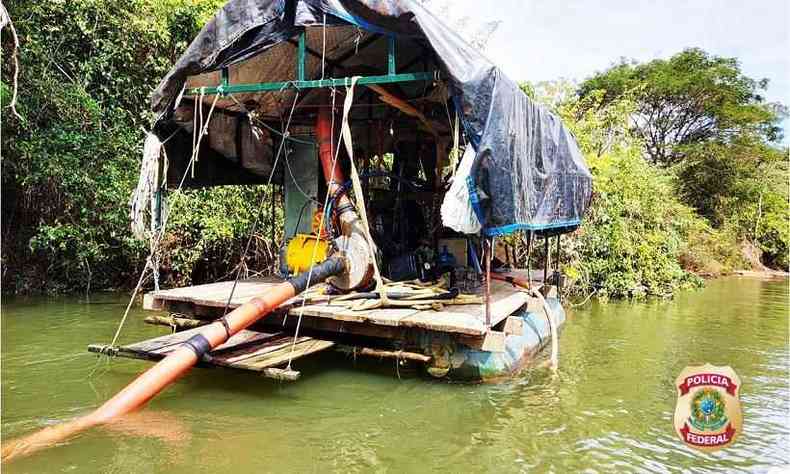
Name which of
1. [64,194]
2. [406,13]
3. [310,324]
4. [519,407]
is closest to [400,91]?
[406,13]

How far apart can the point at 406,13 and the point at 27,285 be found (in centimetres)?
952

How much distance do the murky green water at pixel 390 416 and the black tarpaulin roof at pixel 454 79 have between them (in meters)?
1.52

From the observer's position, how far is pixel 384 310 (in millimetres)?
5109

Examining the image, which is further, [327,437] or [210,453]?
[327,437]

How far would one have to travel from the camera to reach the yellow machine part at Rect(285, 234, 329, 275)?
6316 millimetres

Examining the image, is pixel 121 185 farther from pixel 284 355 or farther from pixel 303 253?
pixel 284 355

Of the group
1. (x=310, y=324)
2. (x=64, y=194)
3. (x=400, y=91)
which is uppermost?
(x=400, y=91)

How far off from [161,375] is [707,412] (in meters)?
3.59

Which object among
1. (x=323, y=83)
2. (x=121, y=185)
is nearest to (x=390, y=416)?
(x=323, y=83)

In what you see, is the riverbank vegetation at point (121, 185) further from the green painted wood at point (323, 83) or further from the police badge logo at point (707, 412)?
the police badge logo at point (707, 412)

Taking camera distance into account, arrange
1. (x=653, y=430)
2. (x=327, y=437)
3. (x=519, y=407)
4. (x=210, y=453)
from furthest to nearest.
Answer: (x=519, y=407) → (x=653, y=430) → (x=327, y=437) → (x=210, y=453)

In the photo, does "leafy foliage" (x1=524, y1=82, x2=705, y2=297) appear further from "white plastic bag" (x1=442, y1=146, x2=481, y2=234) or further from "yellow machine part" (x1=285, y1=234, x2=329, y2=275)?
"white plastic bag" (x1=442, y1=146, x2=481, y2=234)

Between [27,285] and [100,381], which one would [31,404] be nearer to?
[100,381]

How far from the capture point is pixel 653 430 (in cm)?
430
